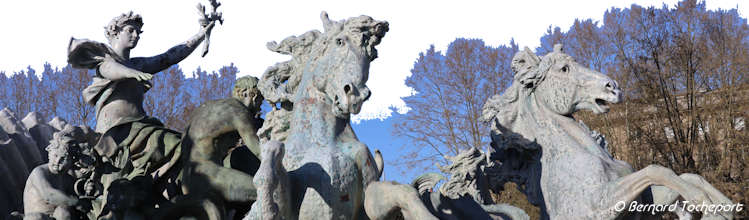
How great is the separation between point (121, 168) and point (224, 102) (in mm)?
949

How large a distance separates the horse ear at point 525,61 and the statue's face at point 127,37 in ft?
10.9

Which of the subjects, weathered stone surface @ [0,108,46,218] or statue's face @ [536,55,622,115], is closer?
statue's face @ [536,55,622,115]

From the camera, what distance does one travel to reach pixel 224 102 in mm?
4961

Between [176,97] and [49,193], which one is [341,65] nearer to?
[49,193]

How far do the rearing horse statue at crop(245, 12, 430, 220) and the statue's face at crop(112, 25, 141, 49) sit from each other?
264cm

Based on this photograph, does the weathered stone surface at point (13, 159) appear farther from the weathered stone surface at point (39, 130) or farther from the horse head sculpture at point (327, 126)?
the horse head sculpture at point (327, 126)

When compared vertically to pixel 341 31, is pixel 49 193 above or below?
below

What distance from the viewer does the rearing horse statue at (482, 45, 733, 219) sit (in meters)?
4.41

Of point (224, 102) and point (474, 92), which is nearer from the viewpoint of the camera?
point (224, 102)

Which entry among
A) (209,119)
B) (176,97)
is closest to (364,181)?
(209,119)

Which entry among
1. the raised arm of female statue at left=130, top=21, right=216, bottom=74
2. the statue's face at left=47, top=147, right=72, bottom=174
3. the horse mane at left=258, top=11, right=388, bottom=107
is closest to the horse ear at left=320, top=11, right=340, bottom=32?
the horse mane at left=258, top=11, right=388, bottom=107

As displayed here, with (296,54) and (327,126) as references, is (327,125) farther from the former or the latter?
(296,54)

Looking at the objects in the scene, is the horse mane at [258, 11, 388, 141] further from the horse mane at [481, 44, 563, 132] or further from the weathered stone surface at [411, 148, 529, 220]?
the horse mane at [481, 44, 563, 132]

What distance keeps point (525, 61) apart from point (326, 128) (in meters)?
1.78
